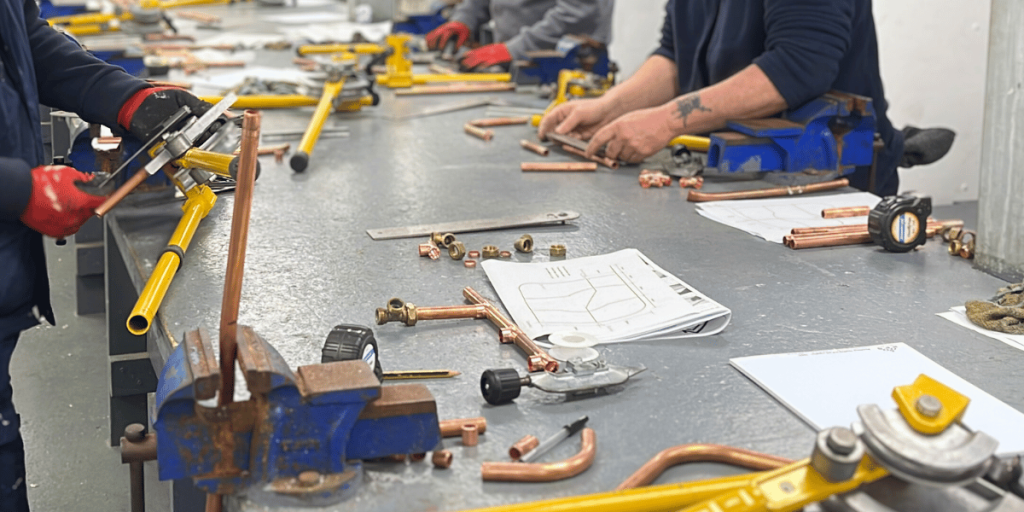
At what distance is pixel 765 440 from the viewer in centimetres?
99

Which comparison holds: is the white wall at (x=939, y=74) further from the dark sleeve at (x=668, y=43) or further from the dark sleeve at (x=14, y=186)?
the dark sleeve at (x=14, y=186)

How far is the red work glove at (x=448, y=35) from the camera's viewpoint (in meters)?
4.44

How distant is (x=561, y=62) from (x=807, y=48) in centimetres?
155

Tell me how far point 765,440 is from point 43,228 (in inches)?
36.0

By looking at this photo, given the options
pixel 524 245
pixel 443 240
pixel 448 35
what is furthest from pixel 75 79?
pixel 448 35

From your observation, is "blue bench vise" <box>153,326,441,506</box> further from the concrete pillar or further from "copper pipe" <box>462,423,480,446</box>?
the concrete pillar

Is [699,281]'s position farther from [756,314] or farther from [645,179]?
[645,179]

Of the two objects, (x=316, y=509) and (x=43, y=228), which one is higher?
(x=43, y=228)

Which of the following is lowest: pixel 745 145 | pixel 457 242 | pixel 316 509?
pixel 316 509

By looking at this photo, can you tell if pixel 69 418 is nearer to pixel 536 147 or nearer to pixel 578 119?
pixel 536 147

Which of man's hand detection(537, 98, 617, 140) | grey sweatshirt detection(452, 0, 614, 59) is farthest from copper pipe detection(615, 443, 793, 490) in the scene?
grey sweatshirt detection(452, 0, 614, 59)

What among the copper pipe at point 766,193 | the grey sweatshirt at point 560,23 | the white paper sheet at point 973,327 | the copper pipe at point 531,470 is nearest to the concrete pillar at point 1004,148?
Answer: the white paper sheet at point 973,327

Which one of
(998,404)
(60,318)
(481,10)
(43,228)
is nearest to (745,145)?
(998,404)

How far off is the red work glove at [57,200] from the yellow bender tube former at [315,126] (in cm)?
107
